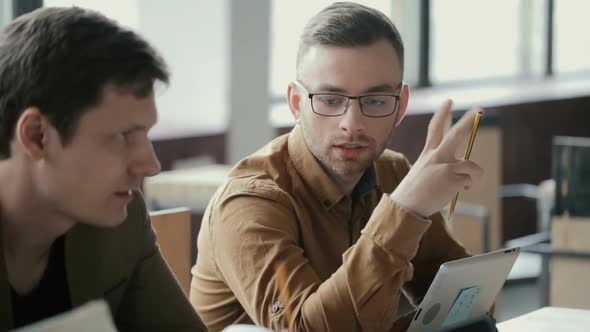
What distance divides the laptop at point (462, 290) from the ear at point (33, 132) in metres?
0.72

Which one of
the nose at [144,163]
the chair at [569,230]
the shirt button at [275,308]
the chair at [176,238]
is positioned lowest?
the chair at [569,230]

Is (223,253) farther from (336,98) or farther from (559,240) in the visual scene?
Result: (559,240)

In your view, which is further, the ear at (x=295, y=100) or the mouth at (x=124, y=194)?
the ear at (x=295, y=100)

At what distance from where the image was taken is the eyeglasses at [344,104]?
217 centimetres

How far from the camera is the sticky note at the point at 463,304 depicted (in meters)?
1.91

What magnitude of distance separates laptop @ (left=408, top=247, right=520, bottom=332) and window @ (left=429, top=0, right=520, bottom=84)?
4.84 m

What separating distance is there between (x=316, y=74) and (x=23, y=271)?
84 centimetres

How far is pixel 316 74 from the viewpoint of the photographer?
2.22 metres

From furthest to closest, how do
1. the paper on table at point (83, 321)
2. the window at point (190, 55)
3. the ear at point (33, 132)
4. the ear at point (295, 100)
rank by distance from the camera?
the window at point (190, 55), the ear at point (295, 100), the ear at point (33, 132), the paper on table at point (83, 321)

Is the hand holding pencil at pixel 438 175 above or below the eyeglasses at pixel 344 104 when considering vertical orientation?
below

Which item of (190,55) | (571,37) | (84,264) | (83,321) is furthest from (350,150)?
(571,37)

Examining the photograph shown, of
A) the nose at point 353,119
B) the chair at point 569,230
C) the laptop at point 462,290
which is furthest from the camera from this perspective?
the chair at point 569,230

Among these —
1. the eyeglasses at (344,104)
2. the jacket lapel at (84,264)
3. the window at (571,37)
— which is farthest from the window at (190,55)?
the window at (571,37)

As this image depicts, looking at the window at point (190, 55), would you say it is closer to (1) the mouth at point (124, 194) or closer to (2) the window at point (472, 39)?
(2) the window at point (472, 39)
